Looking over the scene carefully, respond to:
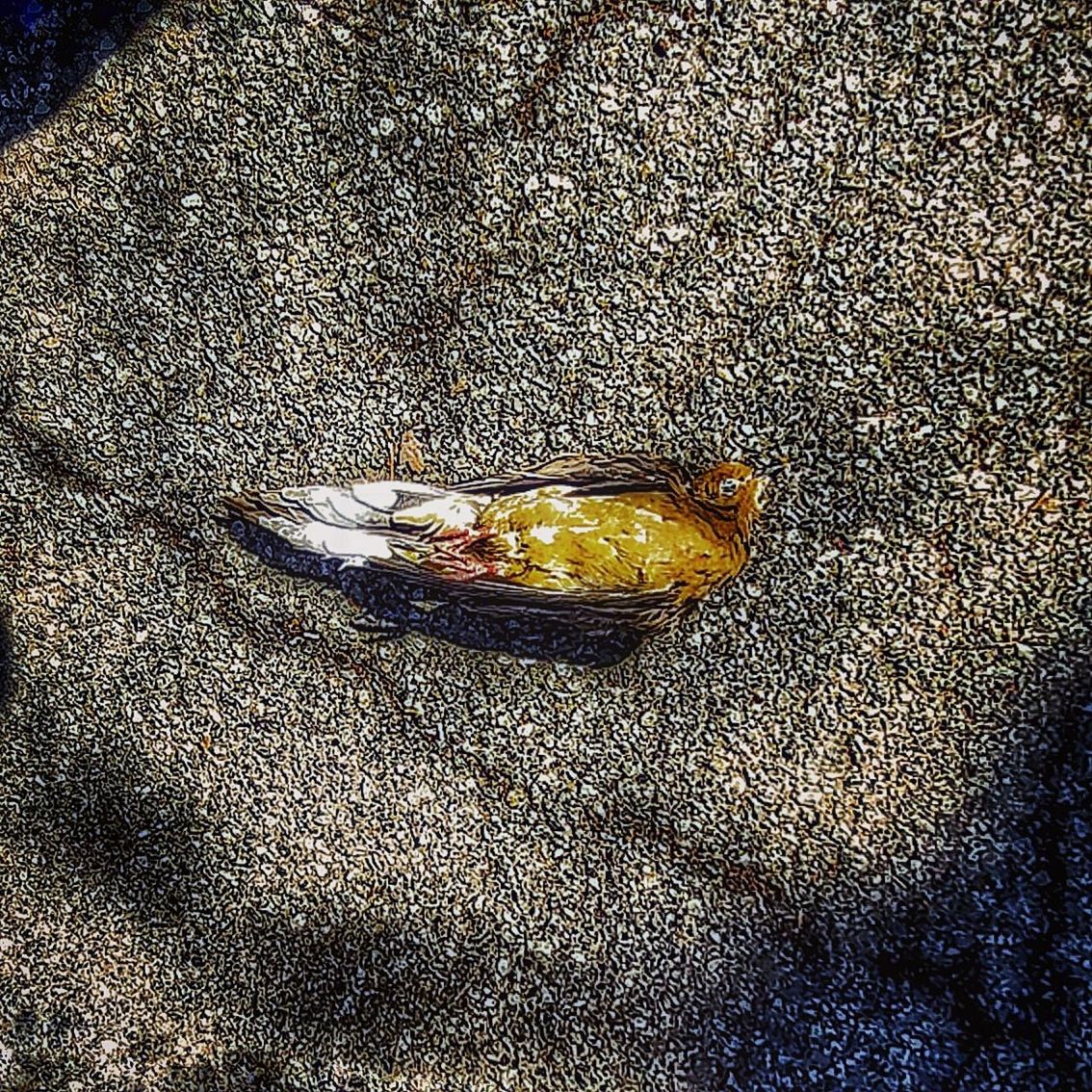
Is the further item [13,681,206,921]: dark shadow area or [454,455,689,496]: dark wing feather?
[13,681,206,921]: dark shadow area

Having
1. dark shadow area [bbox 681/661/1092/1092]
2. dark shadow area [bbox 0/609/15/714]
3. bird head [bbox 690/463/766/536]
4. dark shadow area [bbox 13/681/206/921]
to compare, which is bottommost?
dark shadow area [bbox 13/681/206/921]

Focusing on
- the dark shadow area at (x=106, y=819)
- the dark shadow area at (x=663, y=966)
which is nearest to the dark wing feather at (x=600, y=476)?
the dark shadow area at (x=663, y=966)

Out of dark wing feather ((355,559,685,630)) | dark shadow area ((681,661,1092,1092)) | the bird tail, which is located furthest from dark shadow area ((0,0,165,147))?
dark shadow area ((681,661,1092,1092))

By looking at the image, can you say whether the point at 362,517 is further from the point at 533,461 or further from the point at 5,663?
the point at 5,663

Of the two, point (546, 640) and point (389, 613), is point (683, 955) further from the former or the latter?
point (389, 613)

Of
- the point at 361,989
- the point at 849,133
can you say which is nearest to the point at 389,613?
the point at 361,989

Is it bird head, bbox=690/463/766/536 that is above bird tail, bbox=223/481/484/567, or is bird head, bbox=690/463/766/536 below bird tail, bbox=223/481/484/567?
above

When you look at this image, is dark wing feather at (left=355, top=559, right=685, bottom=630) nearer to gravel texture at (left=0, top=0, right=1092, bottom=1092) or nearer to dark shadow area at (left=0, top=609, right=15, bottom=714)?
gravel texture at (left=0, top=0, right=1092, bottom=1092)
